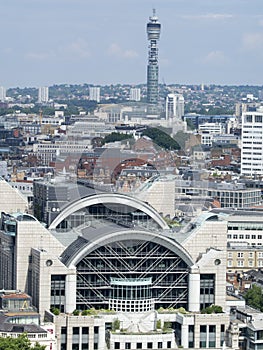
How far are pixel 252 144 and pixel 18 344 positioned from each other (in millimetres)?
50342

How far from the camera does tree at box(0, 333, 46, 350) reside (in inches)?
1209

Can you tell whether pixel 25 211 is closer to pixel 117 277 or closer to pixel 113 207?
pixel 113 207

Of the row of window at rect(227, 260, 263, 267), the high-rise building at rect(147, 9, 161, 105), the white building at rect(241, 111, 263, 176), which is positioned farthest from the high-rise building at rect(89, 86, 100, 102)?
the row of window at rect(227, 260, 263, 267)

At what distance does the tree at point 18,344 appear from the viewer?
30.7 meters

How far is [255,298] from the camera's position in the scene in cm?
3794

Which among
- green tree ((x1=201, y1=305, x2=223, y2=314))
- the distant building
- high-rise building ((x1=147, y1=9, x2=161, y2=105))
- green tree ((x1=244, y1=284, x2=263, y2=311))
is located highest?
high-rise building ((x1=147, y1=9, x2=161, y2=105))

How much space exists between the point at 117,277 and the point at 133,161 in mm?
26815

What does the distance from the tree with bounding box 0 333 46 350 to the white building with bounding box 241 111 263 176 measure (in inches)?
1925

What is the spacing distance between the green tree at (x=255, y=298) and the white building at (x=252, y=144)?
4077 centimetres

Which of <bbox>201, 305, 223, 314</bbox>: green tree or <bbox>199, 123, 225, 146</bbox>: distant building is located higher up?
<bbox>199, 123, 225, 146</bbox>: distant building

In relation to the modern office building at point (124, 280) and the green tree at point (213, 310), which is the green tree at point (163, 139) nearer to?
the modern office building at point (124, 280)

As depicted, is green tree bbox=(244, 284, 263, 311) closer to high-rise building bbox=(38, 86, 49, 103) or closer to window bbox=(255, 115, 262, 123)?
window bbox=(255, 115, 262, 123)

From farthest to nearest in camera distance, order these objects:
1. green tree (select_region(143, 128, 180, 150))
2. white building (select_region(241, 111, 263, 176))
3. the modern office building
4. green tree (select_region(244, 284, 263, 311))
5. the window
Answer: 1. the window
2. white building (select_region(241, 111, 263, 176))
3. green tree (select_region(143, 128, 180, 150))
4. green tree (select_region(244, 284, 263, 311))
5. the modern office building

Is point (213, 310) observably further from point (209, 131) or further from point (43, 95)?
point (43, 95)
